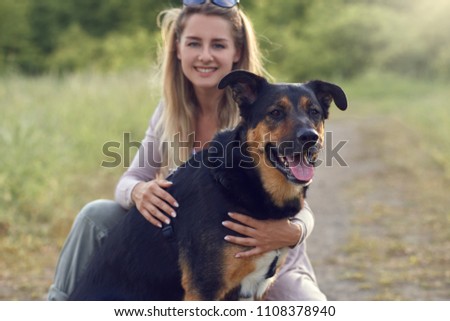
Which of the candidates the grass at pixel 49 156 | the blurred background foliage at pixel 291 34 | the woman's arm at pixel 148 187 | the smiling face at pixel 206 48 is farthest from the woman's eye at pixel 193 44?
the blurred background foliage at pixel 291 34

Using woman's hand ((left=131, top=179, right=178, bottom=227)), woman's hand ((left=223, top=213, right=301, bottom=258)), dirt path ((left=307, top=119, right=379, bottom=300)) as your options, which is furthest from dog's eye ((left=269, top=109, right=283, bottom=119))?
dirt path ((left=307, top=119, right=379, bottom=300))

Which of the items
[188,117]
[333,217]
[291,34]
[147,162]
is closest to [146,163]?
[147,162]

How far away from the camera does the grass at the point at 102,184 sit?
16.3 ft

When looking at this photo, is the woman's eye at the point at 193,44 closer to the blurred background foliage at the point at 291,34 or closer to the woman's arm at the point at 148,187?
the woman's arm at the point at 148,187

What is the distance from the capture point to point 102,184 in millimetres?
7613

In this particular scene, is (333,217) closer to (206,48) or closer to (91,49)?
(206,48)

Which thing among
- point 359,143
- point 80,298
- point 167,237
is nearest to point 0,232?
point 80,298

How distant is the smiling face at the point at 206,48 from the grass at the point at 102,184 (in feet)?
4.03

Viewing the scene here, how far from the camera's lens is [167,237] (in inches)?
120

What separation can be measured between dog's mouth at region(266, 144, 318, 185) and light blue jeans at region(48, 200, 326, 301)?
37.5 inches

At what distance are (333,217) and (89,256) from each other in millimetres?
3978

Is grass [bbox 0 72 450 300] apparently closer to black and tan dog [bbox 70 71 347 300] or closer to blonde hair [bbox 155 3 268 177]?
blonde hair [bbox 155 3 268 177]

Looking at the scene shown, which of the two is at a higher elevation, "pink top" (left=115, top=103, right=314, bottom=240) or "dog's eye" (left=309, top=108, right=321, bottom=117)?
"dog's eye" (left=309, top=108, right=321, bottom=117)

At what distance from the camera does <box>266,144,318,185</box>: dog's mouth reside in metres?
2.91
